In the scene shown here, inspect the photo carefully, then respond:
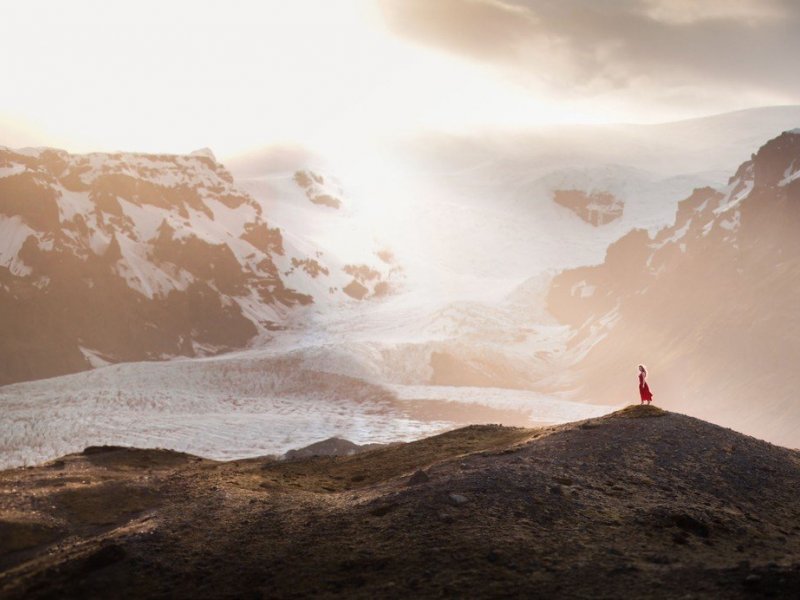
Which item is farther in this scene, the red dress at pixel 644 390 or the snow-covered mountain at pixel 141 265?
the snow-covered mountain at pixel 141 265

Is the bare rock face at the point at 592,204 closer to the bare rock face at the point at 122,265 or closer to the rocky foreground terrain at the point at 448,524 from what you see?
the bare rock face at the point at 122,265

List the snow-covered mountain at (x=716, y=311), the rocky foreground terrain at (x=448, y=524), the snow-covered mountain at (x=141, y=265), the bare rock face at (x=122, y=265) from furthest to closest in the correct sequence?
Answer: 1. the snow-covered mountain at (x=141, y=265)
2. the bare rock face at (x=122, y=265)
3. the snow-covered mountain at (x=716, y=311)
4. the rocky foreground terrain at (x=448, y=524)

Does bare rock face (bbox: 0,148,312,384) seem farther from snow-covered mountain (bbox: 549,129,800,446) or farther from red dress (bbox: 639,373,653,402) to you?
red dress (bbox: 639,373,653,402)

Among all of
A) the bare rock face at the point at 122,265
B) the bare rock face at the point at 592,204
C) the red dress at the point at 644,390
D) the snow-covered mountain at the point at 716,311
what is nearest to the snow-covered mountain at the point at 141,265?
the bare rock face at the point at 122,265

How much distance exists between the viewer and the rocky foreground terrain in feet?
27.1

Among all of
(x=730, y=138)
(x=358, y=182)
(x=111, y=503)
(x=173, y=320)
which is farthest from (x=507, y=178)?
(x=111, y=503)

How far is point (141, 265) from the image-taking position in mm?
84125

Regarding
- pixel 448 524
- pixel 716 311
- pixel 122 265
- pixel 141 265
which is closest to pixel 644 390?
pixel 448 524

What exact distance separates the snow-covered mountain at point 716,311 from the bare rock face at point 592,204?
38387mm

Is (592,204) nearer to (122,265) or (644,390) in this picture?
(122,265)

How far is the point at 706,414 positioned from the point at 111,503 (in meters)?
48.7

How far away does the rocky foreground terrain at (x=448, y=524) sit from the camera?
8250 millimetres

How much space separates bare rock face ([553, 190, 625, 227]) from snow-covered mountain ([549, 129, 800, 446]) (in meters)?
38.4

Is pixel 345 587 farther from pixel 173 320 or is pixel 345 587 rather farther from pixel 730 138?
pixel 730 138
